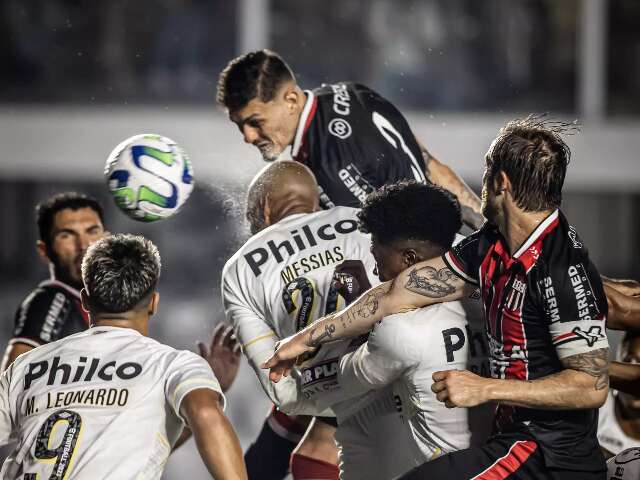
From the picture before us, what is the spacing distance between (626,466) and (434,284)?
0.95 metres

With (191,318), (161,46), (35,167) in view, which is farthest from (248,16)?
(191,318)

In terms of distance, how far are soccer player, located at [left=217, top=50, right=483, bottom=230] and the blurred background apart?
338 inches

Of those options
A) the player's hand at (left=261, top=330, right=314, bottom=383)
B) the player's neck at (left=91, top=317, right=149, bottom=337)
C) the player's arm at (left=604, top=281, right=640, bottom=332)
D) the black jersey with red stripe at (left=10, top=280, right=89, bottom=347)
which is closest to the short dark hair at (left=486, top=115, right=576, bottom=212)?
the player's arm at (left=604, top=281, right=640, bottom=332)

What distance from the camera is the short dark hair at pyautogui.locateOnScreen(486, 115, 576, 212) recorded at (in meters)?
3.45

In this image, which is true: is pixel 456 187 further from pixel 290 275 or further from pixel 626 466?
pixel 626 466

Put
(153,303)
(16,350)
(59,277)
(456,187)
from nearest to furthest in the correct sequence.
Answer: (153,303) < (456,187) < (16,350) < (59,277)

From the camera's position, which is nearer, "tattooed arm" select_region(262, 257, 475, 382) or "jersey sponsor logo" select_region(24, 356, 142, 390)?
"jersey sponsor logo" select_region(24, 356, 142, 390)

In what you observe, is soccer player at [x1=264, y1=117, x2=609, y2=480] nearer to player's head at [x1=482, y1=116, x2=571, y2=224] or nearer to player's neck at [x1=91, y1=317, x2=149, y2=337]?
player's head at [x1=482, y1=116, x2=571, y2=224]

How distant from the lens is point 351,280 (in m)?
4.47

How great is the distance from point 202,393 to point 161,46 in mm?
12419

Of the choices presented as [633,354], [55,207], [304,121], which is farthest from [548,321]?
[55,207]

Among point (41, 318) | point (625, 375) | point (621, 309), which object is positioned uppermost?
point (621, 309)

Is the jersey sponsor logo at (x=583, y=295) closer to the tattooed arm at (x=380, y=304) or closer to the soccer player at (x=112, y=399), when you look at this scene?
the tattooed arm at (x=380, y=304)

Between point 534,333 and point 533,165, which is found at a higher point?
point 533,165
